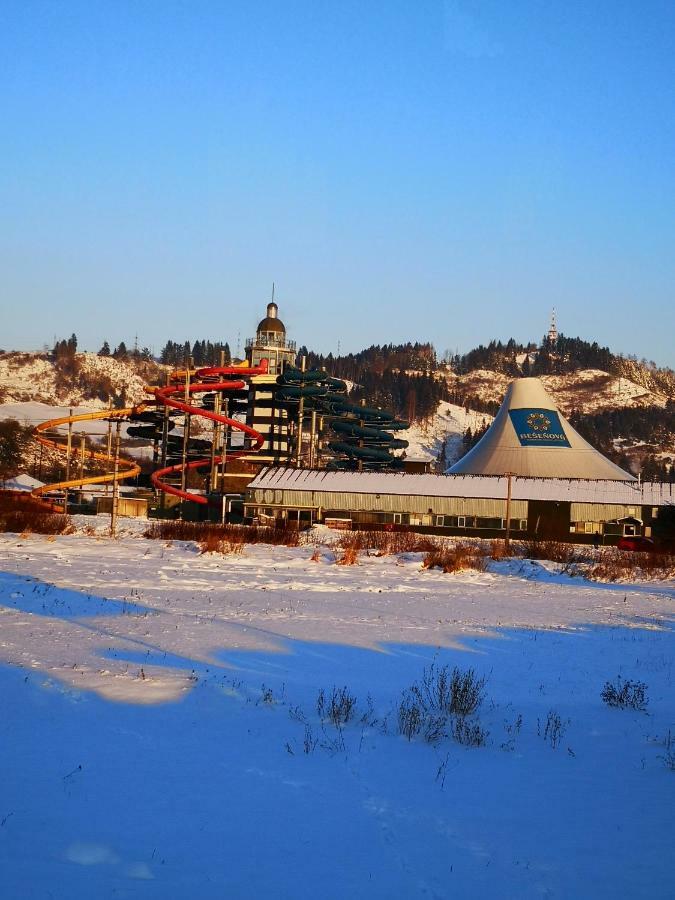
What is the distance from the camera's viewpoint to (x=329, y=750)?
8.58 metres

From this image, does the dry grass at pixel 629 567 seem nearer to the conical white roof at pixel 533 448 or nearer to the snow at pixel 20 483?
the conical white roof at pixel 533 448

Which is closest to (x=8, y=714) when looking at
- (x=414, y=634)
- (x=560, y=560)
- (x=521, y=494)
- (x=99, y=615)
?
(x=99, y=615)

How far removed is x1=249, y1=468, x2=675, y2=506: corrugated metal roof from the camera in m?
57.9

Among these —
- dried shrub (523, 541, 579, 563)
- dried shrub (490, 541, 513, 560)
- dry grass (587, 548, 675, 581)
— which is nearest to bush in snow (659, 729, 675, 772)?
dry grass (587, 548, 675, 581)

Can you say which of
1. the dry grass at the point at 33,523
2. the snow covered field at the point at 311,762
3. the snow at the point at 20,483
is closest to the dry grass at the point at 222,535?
the dry grass at the point at 33,523

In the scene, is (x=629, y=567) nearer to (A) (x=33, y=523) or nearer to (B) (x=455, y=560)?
(B) (x=455, y=560)

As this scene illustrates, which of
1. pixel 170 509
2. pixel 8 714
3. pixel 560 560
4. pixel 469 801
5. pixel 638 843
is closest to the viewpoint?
pixel 638 843

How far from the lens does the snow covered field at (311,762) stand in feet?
19.5

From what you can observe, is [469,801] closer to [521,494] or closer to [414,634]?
[414,634]

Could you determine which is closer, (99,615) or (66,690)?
(66,690)

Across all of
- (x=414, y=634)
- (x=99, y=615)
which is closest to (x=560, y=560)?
(x=414, y=634)

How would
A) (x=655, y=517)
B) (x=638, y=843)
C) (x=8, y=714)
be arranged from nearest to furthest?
(x=638, y=843), (x=8, y=714), (x=655, y=517)

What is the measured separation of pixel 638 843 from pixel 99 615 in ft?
38.3

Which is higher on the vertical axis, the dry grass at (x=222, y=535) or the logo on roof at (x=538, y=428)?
the logo on roof at (x=538, y=428)
